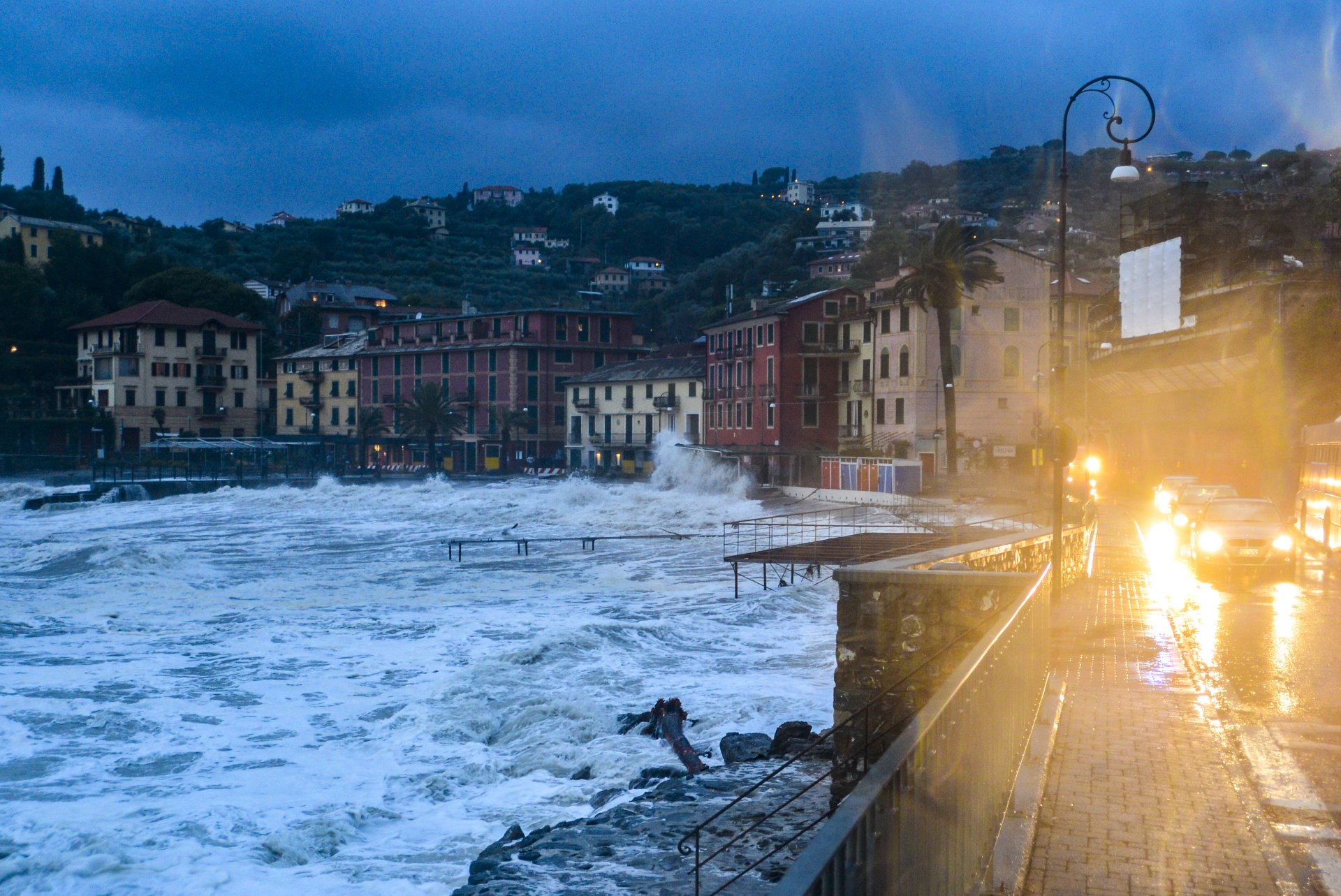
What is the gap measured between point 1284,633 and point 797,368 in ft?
181

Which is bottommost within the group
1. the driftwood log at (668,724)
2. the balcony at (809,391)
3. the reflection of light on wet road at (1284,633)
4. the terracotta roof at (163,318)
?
the driftwood log at (668,724)

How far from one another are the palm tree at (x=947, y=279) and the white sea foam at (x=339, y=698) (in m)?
19.8

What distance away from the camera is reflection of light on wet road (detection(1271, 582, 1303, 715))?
11.5 meters

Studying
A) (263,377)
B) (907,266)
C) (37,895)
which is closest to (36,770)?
(37,895)

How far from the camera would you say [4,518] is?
62.1 metres

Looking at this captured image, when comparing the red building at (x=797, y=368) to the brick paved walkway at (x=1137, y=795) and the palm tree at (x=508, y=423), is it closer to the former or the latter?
the palm tree at (x=508, y=423)

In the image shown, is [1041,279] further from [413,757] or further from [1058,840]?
[1058,840]

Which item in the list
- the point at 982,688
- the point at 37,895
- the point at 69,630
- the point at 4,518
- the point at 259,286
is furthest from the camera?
the point at 259,286

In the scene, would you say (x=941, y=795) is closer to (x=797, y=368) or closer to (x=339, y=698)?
(x=339, y=698)

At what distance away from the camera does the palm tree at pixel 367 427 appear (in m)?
99.3

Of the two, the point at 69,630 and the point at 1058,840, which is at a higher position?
the point at 1058,840

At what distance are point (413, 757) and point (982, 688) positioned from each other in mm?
11925

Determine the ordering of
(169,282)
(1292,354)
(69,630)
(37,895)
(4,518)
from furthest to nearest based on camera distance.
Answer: (169,282) → (4,518) → (1292,354) → (69,630) → (37,895)

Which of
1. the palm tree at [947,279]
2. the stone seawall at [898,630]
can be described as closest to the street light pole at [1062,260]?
the stone seawall at [898,630]
